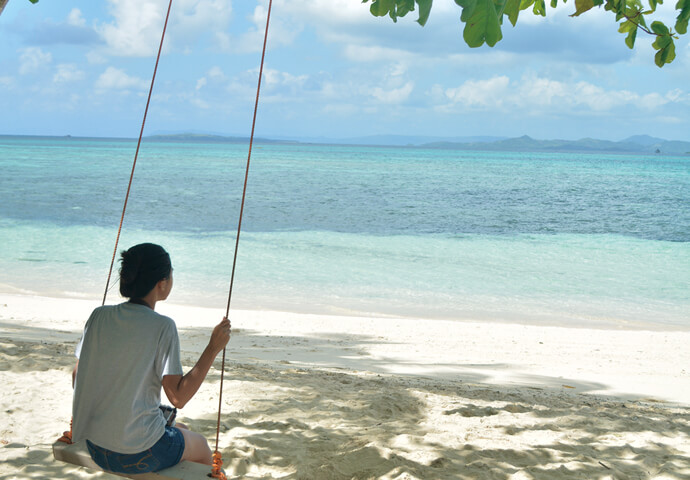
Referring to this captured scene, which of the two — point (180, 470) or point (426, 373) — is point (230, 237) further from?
point (180, 470)

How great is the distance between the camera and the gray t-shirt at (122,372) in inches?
86.0

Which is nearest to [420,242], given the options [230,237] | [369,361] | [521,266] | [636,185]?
[521,266]

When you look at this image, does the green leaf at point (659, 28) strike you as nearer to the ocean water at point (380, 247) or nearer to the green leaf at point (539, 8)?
the green leaf at point (539, 8)

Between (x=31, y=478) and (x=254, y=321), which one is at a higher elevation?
(x=31, y=478)

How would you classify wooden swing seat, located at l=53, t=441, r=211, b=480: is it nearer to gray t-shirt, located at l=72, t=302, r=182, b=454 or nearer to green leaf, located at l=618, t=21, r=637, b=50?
gray t-shirt, located at l=72, t=302, r=182, b=454

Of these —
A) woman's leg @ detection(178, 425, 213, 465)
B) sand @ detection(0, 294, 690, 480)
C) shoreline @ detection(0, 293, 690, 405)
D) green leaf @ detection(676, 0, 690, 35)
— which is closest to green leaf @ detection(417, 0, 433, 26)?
green leaf @ detection(676, 0, 690, 35)

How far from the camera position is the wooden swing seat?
7.69 ft

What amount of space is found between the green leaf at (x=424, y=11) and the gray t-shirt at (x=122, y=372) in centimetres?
160

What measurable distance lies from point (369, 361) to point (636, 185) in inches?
1644

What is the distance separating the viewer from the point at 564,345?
25.7ft

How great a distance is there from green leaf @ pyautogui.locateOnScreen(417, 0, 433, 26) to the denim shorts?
1.95 m

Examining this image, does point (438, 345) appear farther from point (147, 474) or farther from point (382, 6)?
point (147, 474)

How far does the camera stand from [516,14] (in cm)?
291

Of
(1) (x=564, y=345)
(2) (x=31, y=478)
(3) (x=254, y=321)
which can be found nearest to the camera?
(2) (x=31, y=478)
